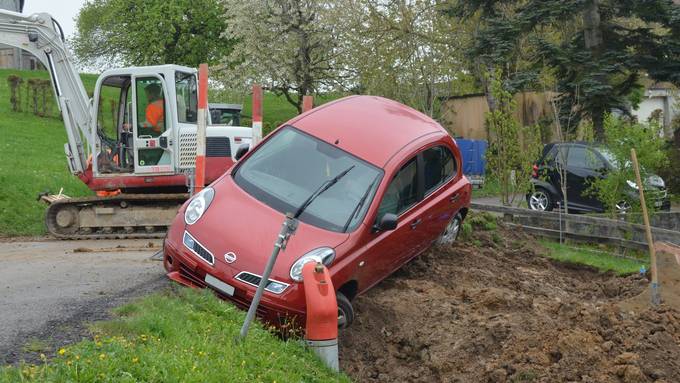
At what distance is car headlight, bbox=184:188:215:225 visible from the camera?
354 inches

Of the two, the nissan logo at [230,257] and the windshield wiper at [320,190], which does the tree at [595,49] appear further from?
the nissan logo at [230,257]

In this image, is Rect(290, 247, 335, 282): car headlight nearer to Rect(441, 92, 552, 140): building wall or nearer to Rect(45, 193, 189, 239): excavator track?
Rect(45, 193, 189, 239): excavator track

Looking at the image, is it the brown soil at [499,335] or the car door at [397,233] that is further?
the car door at [397,233]

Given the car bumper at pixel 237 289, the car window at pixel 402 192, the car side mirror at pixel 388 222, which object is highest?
the car window at pixel 402 192

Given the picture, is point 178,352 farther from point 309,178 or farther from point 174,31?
point 174,31

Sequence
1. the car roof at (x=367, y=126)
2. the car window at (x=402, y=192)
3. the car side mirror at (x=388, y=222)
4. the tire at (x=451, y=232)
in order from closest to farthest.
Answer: the car side mirror at (x=388, y=222), the car window at (x=402, y=192), the car roof at (x=367, y=126), the tire at (x=451, y=232)

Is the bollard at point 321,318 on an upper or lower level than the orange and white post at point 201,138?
lower

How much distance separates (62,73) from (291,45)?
64.8 ft

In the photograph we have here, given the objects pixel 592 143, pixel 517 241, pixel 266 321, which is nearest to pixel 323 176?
pixel 266 321

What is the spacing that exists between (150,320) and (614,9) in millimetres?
19032

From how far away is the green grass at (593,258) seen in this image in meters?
12.5

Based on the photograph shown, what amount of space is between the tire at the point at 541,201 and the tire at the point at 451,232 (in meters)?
8.74

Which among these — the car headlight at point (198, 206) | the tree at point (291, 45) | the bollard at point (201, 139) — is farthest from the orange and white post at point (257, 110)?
the tree at point (291, 45)

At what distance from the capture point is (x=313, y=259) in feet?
26.8
